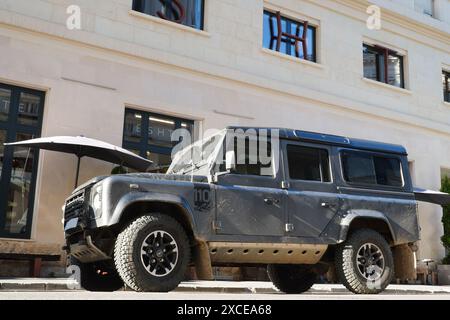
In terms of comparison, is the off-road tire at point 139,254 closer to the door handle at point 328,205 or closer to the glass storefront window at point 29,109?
the door handle at point 328,205

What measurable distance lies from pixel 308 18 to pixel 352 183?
33.3 feet

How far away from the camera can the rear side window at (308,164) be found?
675cm

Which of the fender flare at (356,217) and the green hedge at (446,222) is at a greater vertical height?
the green hedge at (446,222)

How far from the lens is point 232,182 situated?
20.4ft

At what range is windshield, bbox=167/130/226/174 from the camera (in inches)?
253

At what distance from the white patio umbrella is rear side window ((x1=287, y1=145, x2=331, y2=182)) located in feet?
14.6

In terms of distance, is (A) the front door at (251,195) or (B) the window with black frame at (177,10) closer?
(A) the front door at (251,195)

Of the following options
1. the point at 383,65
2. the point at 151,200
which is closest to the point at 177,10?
the point at 383,65

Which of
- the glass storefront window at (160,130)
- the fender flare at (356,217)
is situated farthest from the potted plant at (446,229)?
the fender flare at (356,217)

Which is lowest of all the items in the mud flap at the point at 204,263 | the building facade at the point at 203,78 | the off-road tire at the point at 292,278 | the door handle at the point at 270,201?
the off-road tire at the point at 292,278

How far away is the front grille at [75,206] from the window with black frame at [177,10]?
7659 mm

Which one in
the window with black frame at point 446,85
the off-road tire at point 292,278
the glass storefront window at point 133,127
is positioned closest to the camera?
the off-road tire at point 292,278

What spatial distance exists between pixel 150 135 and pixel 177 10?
136 inches
